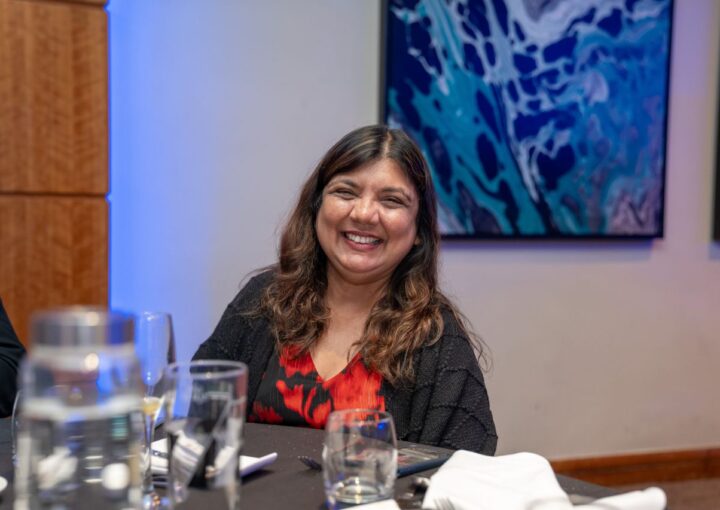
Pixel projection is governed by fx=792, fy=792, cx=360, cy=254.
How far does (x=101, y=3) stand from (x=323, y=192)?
3.65ft

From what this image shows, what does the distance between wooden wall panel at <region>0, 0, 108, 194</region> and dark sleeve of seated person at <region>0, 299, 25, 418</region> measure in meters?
0.74

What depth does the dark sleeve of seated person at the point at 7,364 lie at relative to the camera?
5.56 ft

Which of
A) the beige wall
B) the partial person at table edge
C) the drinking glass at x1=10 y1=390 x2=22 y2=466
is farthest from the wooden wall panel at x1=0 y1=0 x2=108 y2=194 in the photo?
the drinking glass at x1=10 y1=390 x2=22 y2=466

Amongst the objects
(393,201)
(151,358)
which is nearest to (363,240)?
(393,201)

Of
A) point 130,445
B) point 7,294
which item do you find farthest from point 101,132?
point 130,445

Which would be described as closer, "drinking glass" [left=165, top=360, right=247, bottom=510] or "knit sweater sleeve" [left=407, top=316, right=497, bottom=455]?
"drinking glass" [left=165, top=360, right=247, bottom=510]

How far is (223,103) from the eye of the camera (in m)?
3.05

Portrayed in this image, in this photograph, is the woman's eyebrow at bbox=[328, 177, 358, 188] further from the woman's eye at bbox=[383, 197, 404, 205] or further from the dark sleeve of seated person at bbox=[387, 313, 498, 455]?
the dark sleeve of seated person at bbox=[387, 313, 498, 455]

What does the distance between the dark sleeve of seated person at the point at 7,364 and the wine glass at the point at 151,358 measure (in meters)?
0.75

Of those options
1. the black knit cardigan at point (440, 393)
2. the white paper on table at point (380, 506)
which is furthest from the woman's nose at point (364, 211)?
the white paper on table at point (380, 506)

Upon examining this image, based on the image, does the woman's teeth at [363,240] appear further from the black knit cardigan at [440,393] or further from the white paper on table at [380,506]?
the white paper on table at [380,506]

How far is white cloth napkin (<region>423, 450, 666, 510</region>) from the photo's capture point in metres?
1.01

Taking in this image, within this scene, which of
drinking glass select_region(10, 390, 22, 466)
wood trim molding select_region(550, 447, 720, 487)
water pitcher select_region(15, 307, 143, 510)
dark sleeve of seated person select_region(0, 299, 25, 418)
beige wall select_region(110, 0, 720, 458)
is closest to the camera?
water pitcher select_region(15, 307, 143, 510)

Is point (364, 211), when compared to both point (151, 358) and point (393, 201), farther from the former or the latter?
point (151, 358)
